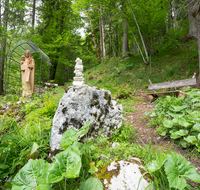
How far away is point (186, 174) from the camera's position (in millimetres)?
1137

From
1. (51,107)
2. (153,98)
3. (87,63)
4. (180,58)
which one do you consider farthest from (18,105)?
(87,63)

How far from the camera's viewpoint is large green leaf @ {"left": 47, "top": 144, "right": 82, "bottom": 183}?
0.98m

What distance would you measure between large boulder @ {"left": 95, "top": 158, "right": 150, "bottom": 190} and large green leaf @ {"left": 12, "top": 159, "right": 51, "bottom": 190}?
693 millimetres

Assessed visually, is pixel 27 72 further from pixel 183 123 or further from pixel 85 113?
pixel 183 123

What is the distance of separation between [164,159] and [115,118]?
A: 60.1 inches

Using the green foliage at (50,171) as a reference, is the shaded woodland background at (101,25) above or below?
above

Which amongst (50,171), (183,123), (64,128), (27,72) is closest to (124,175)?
(50,171)

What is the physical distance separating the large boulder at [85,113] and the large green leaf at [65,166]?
96 cm

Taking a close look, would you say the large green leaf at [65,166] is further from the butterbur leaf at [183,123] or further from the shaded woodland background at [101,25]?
the shaded woodland background at [101,25]

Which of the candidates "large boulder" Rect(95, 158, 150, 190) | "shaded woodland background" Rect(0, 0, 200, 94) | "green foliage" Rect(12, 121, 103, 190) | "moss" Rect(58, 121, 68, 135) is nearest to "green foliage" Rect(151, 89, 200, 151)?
"large boulder" Rect(95, 158, 150, 190)

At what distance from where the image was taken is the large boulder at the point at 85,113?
7.14 feet

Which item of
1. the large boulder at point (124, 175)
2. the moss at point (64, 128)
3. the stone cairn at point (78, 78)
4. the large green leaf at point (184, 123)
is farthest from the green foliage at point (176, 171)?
the stone cairn at point (78, 78)

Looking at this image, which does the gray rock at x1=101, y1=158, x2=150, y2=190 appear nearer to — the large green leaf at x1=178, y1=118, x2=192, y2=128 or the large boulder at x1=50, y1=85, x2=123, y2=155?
the large boulder at x1=50, y1=85, x2=123, y2=155

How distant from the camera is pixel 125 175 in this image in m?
1.45
